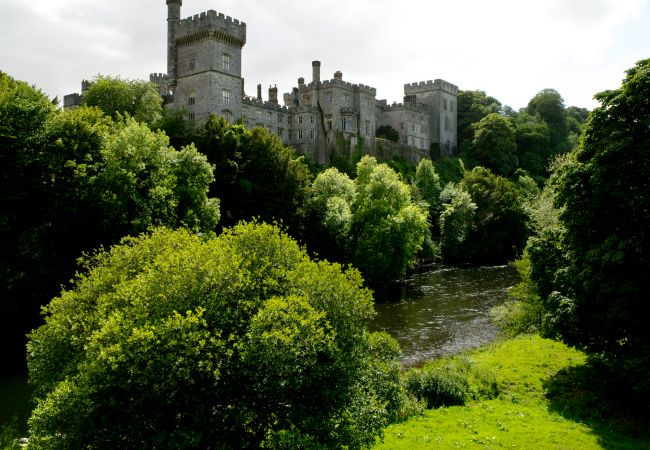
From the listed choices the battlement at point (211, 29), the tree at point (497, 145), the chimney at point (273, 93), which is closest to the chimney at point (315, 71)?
the chimney at point (273, 93)

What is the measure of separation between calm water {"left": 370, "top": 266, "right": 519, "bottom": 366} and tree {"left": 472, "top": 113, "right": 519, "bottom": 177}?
39616mm

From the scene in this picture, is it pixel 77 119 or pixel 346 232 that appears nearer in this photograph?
pixel 77 119

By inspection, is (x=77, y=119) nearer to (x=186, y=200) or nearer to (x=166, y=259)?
(x=186, y=200)

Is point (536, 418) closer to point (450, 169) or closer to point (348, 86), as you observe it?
point (348, 86)

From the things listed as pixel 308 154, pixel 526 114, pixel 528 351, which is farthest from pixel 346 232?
pixel 526 114

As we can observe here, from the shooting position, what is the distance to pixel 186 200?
1409 inches

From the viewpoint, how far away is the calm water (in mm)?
30578

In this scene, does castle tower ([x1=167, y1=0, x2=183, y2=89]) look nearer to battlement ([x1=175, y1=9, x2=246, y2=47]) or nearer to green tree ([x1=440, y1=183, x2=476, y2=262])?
battlement ([x1=175, y1=9, x2=246, y2=47])

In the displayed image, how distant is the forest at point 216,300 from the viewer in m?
13.2

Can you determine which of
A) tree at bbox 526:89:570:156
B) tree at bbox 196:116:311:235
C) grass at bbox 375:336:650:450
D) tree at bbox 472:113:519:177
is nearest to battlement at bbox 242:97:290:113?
tree at bbox 196:116:311:235

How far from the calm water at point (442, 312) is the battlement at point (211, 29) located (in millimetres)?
31411

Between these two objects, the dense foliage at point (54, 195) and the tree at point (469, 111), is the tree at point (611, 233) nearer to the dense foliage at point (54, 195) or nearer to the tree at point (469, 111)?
the dense foliage at point (54, 195)

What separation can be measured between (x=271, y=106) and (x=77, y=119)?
4410 cm

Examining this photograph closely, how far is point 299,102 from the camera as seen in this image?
8069 cm
